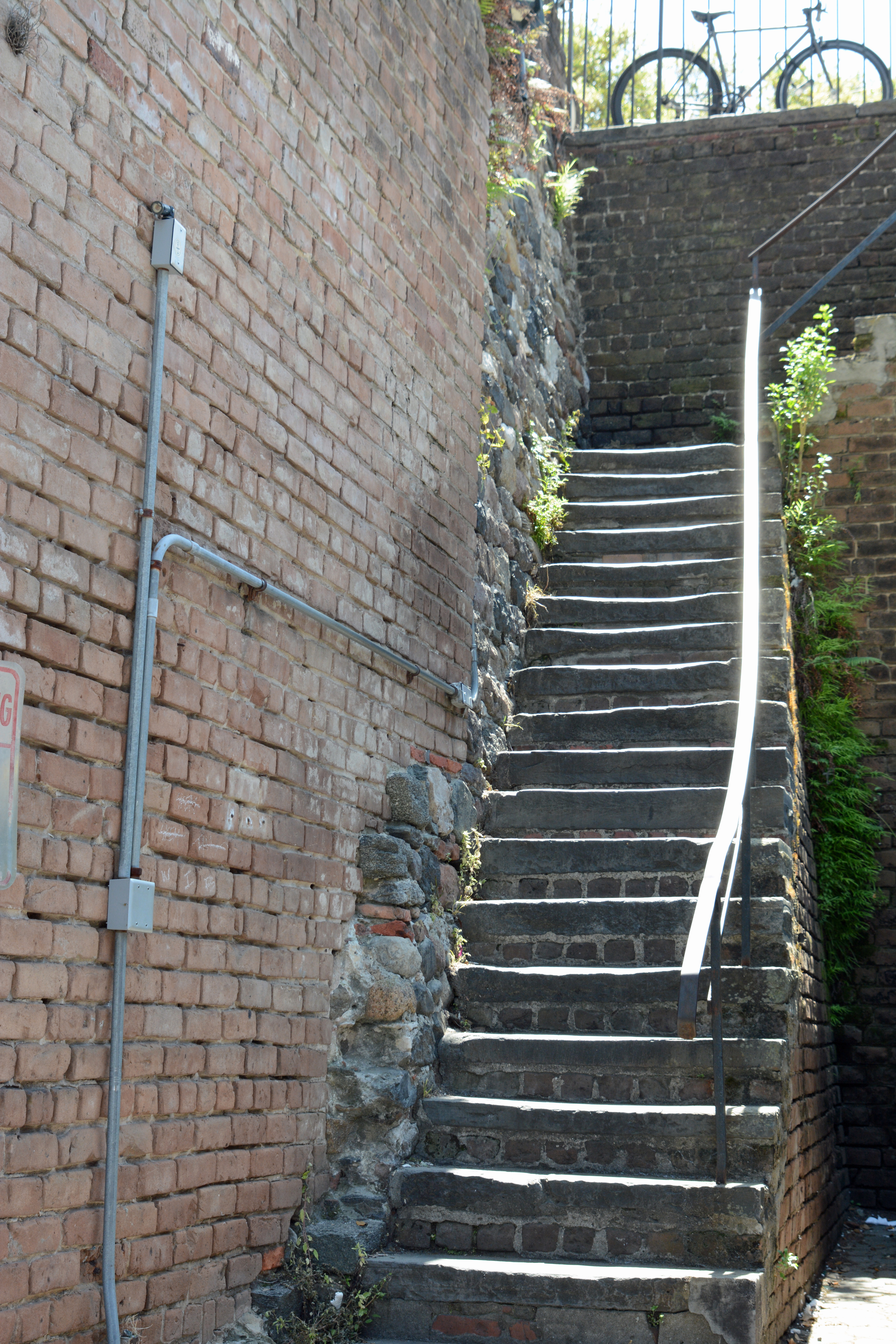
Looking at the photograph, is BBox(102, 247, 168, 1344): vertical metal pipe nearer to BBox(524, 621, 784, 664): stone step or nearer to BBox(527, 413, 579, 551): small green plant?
BBox(524, 621, 784, 664): stone step

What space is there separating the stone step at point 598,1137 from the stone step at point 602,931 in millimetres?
618

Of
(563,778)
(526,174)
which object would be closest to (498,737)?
(563,778)

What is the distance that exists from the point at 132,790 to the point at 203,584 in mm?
641

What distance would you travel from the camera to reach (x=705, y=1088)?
165 inches

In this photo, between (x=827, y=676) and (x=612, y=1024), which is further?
(x=827, y=676)

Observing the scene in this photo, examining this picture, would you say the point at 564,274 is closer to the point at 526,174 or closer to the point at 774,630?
the point at 526,174

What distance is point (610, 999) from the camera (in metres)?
4.58

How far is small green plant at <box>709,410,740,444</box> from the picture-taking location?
8750mm

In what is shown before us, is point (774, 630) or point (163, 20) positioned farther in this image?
point (774, 630)

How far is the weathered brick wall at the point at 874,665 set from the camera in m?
6.62

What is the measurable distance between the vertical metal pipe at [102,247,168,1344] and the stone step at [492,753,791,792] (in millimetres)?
2754

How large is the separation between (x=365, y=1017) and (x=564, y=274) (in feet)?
20.4

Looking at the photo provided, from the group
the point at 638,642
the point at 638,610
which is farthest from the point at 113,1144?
the point at 638,610

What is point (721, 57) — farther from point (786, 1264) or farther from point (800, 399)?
point (786, 1264)
